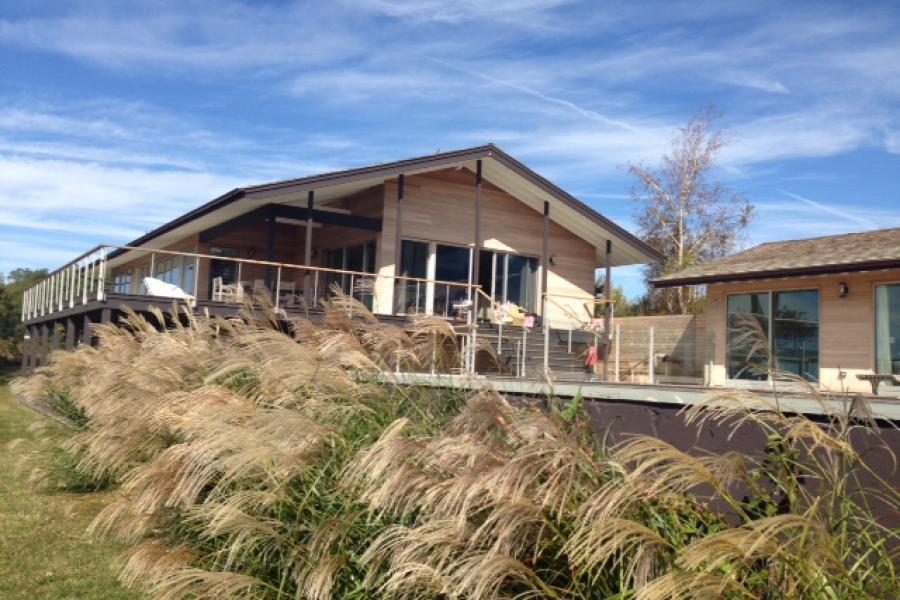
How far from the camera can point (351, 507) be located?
3762 millimetres

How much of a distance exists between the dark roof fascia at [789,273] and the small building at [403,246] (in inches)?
86.1

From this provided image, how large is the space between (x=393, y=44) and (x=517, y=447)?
18.1 metres

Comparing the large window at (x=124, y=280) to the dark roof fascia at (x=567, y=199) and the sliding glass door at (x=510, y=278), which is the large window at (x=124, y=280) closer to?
the sliding glass door at (x=510, y=278)

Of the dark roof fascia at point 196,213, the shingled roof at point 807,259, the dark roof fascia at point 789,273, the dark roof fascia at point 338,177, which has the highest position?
the dark roof fascia at point 338,177

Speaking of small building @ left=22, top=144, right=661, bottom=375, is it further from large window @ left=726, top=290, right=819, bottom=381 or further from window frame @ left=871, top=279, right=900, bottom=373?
window frame @ left=871, top=279, right=900, bottom=373

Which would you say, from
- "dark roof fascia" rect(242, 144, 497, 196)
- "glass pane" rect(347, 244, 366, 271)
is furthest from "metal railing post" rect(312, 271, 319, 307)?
"glass pane" rect(347, 244, 366, 271)

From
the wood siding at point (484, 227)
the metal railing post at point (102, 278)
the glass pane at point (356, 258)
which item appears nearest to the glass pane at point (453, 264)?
the wood siding at point (484, 227)

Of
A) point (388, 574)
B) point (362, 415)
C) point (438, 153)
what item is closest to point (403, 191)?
point (438, 153)

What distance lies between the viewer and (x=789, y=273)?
15.3 meters

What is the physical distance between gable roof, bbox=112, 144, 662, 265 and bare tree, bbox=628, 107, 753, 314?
13.4m

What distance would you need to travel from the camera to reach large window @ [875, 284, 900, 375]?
14.4 metres

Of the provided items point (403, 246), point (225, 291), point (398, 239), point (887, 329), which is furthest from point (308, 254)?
point (887, 329)

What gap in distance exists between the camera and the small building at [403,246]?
715 inches

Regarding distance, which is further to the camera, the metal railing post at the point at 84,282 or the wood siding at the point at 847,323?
the metal railing post at the point at 84,282
